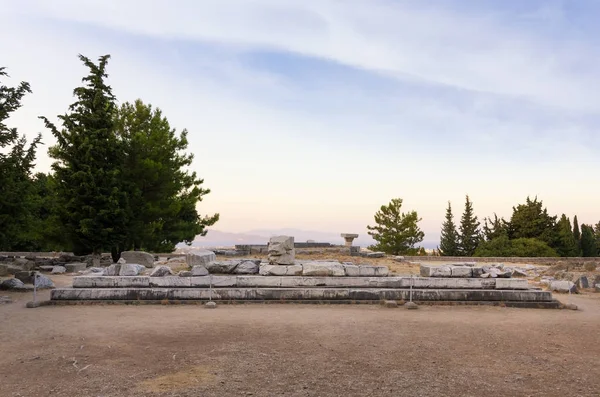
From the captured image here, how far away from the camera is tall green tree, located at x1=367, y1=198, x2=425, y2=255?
38000 millimetres

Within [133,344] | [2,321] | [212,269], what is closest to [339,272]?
[212,269]

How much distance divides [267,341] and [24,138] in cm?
1179

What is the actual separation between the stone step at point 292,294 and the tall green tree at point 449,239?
36338mm

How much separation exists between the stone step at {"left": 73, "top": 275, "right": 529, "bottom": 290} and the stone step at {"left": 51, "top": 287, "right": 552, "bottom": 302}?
416 millimetres

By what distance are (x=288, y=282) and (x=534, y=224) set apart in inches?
1330

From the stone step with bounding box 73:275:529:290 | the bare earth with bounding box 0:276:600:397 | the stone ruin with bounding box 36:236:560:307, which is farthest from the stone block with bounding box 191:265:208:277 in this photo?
the bare earth with bounding box 0:276:600:397

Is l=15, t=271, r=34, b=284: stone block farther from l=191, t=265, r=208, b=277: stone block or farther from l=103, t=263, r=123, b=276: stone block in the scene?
l=191, t=265, r=208, b=277: stone block

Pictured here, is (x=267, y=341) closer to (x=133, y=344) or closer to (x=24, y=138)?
(x=133, y=344)

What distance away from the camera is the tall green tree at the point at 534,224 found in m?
37.1

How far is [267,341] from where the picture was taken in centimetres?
665

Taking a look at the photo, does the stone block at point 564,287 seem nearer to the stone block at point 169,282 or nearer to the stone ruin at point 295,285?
the stone ruin at point 295,285

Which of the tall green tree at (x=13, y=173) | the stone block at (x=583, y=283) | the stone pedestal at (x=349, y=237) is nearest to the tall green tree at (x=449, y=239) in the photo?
the stone pedestal at (x=349, y=237)

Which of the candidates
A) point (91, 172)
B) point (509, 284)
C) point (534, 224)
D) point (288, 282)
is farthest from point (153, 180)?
point (534, 224)

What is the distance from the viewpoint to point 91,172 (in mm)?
19578
